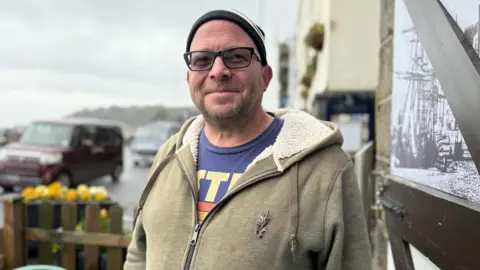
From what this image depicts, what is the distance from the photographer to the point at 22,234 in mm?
4137

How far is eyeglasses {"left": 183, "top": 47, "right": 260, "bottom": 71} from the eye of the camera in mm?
1667

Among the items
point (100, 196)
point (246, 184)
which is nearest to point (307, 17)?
point (100, 196)

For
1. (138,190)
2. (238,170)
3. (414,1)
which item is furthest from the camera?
(138,190)

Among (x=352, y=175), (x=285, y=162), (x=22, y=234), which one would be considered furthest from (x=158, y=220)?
(x=22, y=234)

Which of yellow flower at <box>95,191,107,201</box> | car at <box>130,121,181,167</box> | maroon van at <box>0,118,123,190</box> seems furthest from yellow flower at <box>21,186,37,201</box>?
car at <box>130,121,181,167</box>

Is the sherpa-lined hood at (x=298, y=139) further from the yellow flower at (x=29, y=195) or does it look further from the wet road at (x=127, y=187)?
the wet road at (x=127, y=187)

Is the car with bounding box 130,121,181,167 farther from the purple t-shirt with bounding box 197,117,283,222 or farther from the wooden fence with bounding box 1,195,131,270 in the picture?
the purple t-shirt with bounding box 197,117,283,222

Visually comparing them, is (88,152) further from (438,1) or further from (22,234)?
(438,1)

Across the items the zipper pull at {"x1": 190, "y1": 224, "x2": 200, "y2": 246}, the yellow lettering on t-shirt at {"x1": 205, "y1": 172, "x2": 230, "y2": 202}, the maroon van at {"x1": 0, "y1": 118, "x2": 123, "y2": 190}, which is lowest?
the maroon van at {"x1": 0, "y1": 118, "x2": 123, "y2": 190}

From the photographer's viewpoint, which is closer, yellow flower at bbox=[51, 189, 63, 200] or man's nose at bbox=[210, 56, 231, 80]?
man's nose at bbox=[210, 56, 231, 80]

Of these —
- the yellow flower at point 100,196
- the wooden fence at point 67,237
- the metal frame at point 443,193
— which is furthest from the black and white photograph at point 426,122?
the yellow flower at point 100,196

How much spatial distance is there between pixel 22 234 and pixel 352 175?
12.6ft

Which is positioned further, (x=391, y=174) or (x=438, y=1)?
(x=391, y=174)

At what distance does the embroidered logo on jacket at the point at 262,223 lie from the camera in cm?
150
